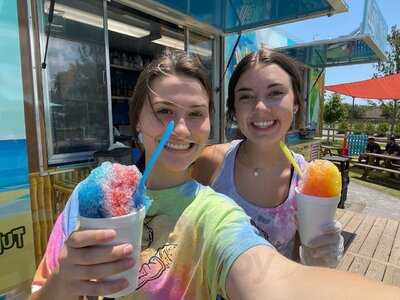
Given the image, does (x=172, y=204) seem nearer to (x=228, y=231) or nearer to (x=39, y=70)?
(x=228, y=231)

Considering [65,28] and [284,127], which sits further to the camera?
[65,28]

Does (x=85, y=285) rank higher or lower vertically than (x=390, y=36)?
lower

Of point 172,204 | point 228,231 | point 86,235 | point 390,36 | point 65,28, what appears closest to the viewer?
point 86,235

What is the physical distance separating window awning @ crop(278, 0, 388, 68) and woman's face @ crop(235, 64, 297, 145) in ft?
13.6

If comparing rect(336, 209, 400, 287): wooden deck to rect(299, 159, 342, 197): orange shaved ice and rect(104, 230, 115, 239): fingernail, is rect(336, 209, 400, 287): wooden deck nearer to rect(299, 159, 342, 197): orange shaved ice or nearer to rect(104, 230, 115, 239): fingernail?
rect(299, 159, 342, 197): orange shaved ice

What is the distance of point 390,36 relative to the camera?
2075cm

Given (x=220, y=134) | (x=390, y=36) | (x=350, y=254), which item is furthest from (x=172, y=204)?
(x=390, y=36)

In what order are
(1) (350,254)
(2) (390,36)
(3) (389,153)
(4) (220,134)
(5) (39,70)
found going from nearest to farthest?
1. (5) (39,70)
2. (1) (350,254)
3. (4) (220,134)
4. (3) (389,153)
5. (2) (390,36)

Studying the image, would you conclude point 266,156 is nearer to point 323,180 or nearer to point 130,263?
point 323,180

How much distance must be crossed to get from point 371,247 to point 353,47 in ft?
14.1

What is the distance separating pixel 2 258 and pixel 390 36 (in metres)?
24.1

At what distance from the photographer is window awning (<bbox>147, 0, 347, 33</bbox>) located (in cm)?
387

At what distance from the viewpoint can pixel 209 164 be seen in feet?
6.43

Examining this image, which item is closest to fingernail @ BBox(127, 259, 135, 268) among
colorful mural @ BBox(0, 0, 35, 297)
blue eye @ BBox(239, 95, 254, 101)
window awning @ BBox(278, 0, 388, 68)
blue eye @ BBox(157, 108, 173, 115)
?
blue eye @ BBox(157, 108, 173, 115)
